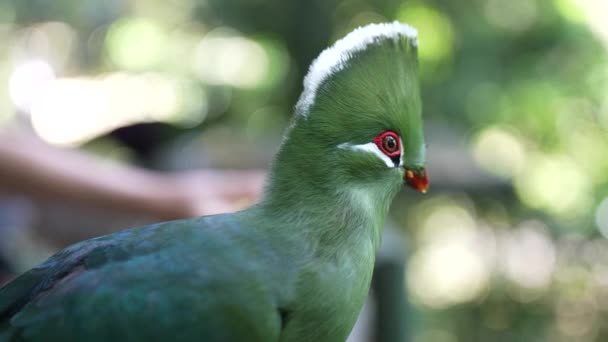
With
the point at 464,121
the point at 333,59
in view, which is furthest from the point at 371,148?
the point at 464,121

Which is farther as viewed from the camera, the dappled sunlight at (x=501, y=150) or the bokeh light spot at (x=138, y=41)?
the bokeh light spot at (x=138, y=41)

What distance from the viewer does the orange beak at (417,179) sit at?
84 centimetres

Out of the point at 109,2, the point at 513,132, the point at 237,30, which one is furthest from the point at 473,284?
the point at 109,2

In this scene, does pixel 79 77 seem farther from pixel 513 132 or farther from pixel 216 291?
pixel 216 291

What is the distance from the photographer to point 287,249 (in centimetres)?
76

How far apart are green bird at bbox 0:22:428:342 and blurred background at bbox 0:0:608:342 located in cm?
393

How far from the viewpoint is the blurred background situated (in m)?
5.59

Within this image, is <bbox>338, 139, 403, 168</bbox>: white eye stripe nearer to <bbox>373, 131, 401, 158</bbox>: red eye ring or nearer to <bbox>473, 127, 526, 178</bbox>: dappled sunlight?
<bbox>373, 131, 401, 158</bbox>: red eye ring

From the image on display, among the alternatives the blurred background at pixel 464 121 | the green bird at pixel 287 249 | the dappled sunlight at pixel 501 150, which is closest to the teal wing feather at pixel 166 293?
the green bird at pixel 287 249

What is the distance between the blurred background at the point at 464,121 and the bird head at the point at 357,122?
3926 mm

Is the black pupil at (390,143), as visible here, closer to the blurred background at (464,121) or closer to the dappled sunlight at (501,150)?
the blurred background at (464,121)

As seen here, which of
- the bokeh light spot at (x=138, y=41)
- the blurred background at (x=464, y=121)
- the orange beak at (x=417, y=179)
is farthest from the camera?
the bokeh light spot at (x=138, y=41)

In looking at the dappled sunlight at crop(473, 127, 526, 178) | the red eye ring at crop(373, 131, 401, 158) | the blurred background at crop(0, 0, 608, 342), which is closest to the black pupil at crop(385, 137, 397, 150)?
the red eye ring at crop(373, 131, 401, 158)

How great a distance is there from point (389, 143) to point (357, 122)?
4 cm
